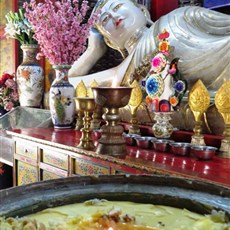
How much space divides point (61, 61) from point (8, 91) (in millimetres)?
1007

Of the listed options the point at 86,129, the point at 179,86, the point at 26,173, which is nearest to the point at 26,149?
the point at 26,173

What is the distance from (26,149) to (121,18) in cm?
105

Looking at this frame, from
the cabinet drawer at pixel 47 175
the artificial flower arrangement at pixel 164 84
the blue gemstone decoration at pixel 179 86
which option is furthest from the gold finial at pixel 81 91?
the blue gemstone decoration at pixel 179 86

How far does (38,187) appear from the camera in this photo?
466mm

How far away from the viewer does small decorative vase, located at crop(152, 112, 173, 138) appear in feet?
5.36

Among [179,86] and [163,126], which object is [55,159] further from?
[179,86]

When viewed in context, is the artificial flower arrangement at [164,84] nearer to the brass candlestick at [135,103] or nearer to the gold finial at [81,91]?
the brass candlestick at [135,103]

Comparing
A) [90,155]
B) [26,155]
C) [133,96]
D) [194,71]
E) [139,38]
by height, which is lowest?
[26,155]

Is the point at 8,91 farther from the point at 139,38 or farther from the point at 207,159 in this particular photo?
the point at 207,159

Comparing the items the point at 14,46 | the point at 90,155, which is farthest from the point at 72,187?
the point at 14,46

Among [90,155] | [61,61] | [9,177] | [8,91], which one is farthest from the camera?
[8,91]

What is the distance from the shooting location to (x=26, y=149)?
7.20ft

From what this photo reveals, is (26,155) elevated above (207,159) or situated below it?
below

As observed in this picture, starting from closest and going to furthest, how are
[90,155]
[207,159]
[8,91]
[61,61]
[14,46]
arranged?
[207,159]
[90,155]
[61,61]
[8,91]
[14,46]
